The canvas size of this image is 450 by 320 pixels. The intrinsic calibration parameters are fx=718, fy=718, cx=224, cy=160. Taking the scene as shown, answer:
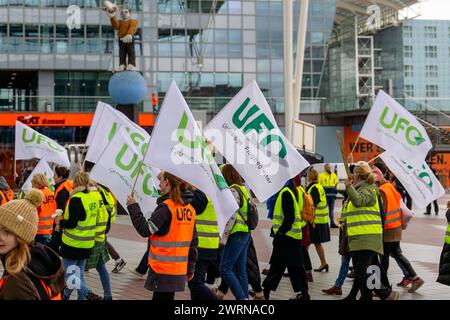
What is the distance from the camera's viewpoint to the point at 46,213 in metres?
10.9

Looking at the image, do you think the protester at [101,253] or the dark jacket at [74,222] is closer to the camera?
the dark jacket at [74,222]

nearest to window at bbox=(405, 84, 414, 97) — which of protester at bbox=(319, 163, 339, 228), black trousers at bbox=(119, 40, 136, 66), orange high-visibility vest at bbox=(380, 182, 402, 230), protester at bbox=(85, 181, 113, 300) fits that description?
black trousers at bbox=(119, 40, 136, 66)

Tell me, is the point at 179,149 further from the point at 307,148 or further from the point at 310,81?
the point at 310,81

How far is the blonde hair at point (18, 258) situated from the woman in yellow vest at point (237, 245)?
4568mm

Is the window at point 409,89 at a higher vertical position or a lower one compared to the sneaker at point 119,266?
higher

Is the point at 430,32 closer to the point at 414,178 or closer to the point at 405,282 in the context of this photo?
the point at 414,178

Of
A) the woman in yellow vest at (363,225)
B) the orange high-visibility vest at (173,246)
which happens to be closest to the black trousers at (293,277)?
the woman in yellow vest at (363,225)

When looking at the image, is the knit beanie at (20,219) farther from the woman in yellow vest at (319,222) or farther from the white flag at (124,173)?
the woman in yellow vest at (319,222)

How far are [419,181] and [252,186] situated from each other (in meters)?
3.62

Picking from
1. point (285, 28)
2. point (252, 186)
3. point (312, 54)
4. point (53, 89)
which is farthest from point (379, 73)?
point (252, 186)

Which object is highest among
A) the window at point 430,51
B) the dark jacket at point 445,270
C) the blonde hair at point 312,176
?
the window at point 430,51

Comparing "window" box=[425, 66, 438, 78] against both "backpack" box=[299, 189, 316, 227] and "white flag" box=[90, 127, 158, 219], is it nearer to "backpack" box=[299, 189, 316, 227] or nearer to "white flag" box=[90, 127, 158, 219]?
"backpack" box=[299, 189, 316, 227]

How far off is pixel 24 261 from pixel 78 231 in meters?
4.62

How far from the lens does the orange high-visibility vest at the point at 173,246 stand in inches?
255
